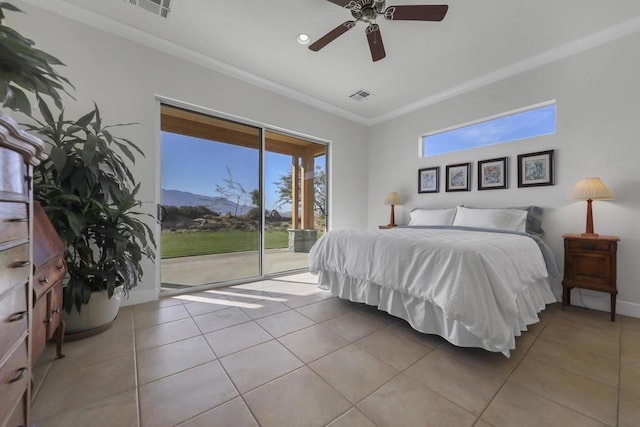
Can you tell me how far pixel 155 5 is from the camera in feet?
7.44

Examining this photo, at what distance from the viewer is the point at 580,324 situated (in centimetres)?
220

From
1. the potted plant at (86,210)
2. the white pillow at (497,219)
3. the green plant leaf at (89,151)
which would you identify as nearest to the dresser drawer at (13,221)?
the potted plant at (86,210)

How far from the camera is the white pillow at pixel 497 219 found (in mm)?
2788

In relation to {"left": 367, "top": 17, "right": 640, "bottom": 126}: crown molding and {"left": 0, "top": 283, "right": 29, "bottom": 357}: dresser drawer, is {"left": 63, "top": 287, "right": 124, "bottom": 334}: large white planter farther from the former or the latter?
{"left": 367, "top": 17, "right": 640, "bottom": 126}: crown molding

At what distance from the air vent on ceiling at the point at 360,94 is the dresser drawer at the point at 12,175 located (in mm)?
3710

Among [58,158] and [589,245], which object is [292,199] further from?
[589,245]

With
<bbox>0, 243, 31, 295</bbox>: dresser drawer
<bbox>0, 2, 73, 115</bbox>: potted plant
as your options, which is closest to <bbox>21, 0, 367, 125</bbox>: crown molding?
<bbox>0, 2, 73, 115</bbox>: potted plant

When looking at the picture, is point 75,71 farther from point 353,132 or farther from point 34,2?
point 353,132

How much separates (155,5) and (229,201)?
81.3 inches

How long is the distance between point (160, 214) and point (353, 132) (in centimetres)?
345

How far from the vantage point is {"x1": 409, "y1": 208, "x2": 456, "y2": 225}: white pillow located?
11.3ft

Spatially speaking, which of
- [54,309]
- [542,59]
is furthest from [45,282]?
[542,59]

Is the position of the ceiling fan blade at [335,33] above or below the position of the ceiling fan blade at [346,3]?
below

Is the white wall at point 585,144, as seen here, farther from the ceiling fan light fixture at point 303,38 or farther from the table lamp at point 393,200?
the ceiling fan light fixture at point 303,38
